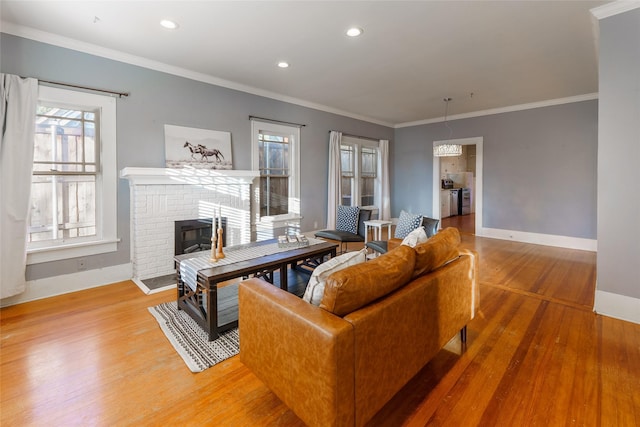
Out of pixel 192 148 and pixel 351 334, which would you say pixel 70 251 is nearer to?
pixel 192 148

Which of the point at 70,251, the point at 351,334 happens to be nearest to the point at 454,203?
the point at 351,334

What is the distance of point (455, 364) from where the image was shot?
2.01 m

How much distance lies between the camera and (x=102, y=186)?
11.5 ft

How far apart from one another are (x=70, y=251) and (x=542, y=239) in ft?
24.8

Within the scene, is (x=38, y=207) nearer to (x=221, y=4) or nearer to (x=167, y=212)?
(x=167, y=212)

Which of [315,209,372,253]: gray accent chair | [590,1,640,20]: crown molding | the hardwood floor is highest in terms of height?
[590,1,640,20]: crown molding

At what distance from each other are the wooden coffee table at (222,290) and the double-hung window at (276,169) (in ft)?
A: 6.96

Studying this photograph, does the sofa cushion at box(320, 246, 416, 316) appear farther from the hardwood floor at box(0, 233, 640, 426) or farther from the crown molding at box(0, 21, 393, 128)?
the crown molding at box(0, 21, 393, 128)

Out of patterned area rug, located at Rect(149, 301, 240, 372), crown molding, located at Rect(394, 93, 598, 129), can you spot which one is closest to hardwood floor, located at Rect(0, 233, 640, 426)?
patterned area rug, located at Rect(149, 301, 240, 372)

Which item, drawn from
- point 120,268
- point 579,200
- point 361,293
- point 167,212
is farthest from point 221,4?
point 579,200

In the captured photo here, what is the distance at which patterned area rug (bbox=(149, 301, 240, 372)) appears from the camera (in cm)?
207

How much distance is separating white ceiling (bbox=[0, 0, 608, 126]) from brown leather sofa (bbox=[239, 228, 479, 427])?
233cm

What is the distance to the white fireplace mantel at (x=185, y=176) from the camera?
352 cm

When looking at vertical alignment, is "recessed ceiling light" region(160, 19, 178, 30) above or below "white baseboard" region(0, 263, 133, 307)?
above
